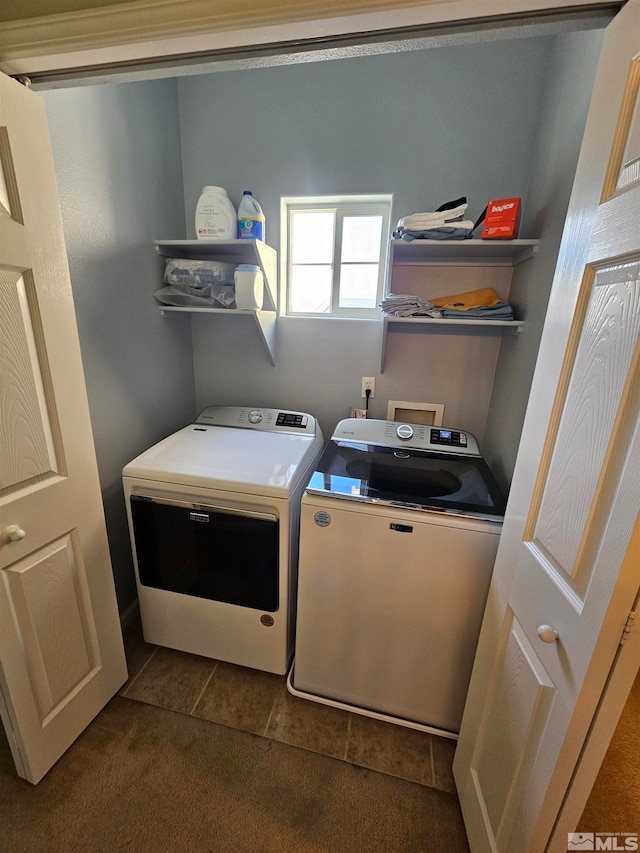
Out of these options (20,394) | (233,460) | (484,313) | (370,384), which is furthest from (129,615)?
(484,313)

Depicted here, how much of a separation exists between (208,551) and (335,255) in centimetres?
152

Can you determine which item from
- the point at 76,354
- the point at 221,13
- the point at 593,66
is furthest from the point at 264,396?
the point at 593,66

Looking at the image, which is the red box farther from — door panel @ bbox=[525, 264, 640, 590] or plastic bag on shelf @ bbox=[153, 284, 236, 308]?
plastic bag on shelf @ bbox=[153, 284, 236, 308]

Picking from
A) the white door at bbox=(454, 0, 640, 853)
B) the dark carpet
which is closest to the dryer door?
the dark carpet

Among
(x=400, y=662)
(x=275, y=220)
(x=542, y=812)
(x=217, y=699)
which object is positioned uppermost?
(x=275, y=220)

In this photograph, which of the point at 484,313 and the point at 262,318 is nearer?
the point at 484,313

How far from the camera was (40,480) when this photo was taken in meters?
1.06

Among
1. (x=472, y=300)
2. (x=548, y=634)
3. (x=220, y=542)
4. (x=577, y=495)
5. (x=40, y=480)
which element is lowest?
(x=220, y=542)

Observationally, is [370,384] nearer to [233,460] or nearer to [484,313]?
[484,313]

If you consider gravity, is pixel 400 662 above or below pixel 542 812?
below

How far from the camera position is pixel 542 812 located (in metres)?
0.75

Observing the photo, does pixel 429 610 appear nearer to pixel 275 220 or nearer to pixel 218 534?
pixel 218 534

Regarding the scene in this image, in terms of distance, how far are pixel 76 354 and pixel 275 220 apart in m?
1.17

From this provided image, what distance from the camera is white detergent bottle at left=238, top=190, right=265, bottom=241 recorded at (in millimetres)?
1613
